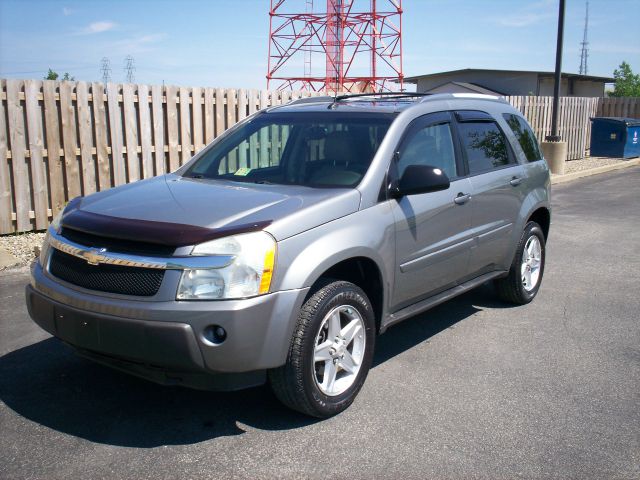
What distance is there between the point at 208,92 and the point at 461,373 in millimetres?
7046

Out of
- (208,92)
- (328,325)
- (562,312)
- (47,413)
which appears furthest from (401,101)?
(208,92)

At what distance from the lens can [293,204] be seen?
3844 millimetres

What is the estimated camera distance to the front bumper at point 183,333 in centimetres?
331

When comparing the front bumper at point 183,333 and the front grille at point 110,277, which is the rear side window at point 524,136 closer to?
the front bumper at point 183,333

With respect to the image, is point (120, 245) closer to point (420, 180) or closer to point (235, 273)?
point (235, 273)

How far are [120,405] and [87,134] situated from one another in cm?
580

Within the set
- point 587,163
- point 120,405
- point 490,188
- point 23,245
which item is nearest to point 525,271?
point 490,188

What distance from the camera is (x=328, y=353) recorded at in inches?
152

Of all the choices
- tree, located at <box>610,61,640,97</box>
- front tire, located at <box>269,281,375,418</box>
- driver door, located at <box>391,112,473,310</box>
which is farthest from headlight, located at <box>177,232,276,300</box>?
tree, located at <box>610,61,640,97</box>

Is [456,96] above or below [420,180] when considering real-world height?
above

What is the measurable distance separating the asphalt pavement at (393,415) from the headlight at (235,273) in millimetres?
871

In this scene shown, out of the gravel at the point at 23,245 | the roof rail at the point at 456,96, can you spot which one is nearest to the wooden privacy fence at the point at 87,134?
the gravel at the point at 23,245

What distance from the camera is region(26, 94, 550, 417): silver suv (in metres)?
3.38

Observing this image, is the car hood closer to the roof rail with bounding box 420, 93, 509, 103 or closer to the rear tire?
the roof rail with bounding box 420, 93, 509, 103
